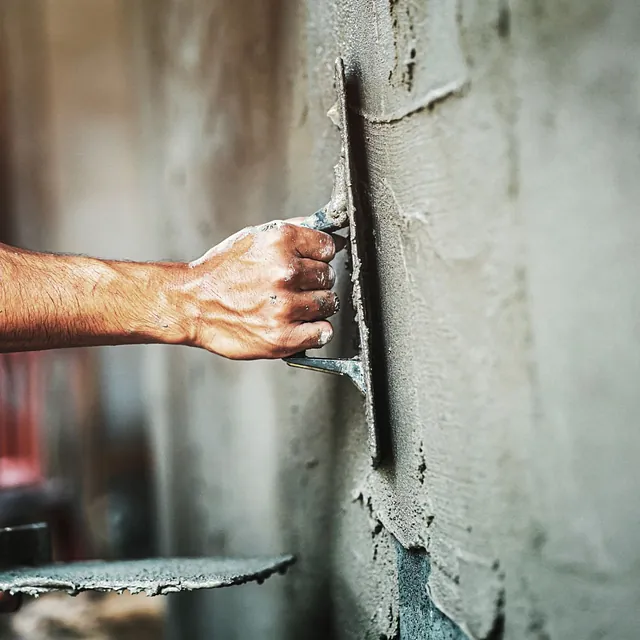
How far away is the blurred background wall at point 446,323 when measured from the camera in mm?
545

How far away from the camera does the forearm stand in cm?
99

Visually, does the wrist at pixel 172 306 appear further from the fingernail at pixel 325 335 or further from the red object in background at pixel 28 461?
the red object in background at pixel 28 461

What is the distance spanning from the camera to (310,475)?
134 cm

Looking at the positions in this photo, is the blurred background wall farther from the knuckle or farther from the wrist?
the wrist

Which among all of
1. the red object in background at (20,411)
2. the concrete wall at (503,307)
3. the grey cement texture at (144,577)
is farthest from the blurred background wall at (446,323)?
the red object in background at (20,411)

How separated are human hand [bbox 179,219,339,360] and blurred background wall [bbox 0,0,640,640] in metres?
0.12

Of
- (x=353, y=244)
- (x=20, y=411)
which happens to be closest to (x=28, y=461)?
(x=20, y=411)

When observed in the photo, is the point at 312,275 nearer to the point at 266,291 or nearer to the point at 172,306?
the point at 266,291

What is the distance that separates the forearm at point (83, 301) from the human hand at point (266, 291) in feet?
0.16

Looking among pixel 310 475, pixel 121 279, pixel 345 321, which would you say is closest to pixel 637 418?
pixel 345 321

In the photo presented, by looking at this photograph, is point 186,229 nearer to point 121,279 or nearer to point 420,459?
point 121,279

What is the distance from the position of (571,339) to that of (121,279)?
71 centimetres

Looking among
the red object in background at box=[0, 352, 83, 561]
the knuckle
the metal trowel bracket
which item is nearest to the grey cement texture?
the metal trowel bracket

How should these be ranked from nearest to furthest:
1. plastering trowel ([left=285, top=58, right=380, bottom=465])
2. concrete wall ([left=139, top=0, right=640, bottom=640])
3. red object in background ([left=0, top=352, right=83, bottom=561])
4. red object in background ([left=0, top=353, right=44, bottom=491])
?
1. concrete wall ([left=139, top=0, right=640, bottom=640])
2. plastering trowel ([left=285, top=58, right=380, bottom=465])
3. red object in background ([left=0, top=352, right=83, bottom=561])
4. red object in background ([left=0, top=353, right=44, bottom=491])
